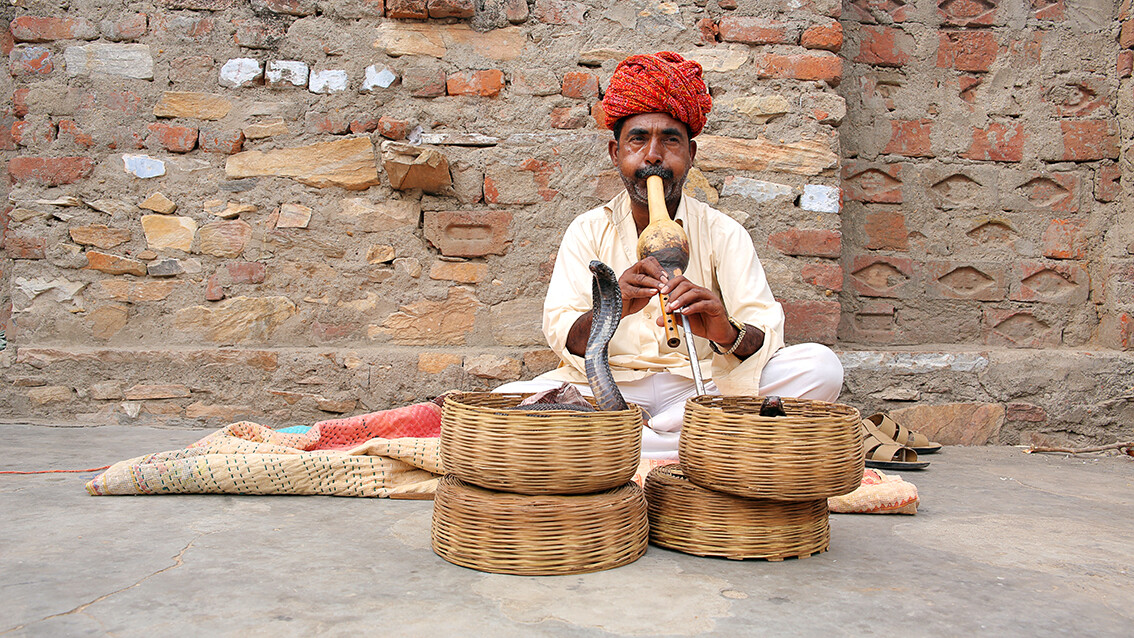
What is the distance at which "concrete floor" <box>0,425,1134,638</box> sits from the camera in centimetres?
131

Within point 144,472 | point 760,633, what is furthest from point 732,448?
point 144,472

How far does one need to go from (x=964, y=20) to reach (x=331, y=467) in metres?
3.07

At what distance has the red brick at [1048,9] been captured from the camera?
346 centimetres

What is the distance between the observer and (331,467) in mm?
2188

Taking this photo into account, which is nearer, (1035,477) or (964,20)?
(1035,477)

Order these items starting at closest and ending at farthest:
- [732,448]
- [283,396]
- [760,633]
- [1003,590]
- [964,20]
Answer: [760,633]
[1003,590]
[732,448]
[283,396]
[964,20]

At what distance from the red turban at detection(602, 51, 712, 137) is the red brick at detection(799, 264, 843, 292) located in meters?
0.88

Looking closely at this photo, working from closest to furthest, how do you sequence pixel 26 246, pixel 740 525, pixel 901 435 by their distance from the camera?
pixel 740 525
pixel 901 435
pixel 26 246

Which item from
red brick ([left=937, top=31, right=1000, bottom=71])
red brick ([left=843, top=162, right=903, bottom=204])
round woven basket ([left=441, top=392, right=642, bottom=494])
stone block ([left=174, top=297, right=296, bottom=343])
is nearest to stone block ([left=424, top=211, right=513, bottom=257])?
stone block ([left=174, top=297, right=296, bottom=343])

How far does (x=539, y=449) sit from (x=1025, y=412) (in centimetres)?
246

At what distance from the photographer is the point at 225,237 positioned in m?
3.24

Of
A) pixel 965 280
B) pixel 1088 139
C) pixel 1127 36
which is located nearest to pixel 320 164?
pixel 965 280

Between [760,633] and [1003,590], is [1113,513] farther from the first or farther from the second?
[760,633]

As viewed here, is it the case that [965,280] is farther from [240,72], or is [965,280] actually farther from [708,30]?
[240,72]
